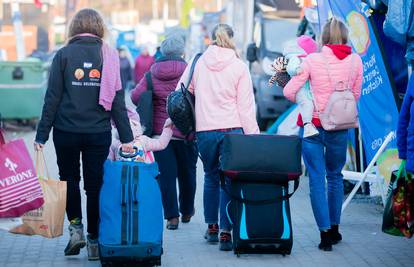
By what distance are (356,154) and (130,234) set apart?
4.46 metres

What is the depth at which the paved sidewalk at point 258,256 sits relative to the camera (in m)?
7.30

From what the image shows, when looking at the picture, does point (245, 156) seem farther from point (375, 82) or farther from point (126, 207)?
point (375, 82)

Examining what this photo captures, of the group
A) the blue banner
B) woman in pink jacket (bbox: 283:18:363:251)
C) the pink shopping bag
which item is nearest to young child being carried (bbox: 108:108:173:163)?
the pink shopping bag

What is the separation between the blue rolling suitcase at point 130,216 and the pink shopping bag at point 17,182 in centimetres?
50

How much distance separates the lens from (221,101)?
24.9 ft

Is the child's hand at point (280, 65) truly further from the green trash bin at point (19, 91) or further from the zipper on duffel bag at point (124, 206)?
the green trash bin at point (19, 91)

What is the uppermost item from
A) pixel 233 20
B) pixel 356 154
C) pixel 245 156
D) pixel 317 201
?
pixel 245 156

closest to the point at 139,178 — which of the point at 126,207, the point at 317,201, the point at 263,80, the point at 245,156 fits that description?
the point at 126,207

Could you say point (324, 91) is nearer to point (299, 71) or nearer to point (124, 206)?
point (299, 71)

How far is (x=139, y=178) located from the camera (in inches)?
272

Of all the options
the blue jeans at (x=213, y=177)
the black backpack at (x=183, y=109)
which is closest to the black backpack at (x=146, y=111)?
the black backpack at (x=183, y=109)

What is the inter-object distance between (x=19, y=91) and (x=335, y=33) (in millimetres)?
11636

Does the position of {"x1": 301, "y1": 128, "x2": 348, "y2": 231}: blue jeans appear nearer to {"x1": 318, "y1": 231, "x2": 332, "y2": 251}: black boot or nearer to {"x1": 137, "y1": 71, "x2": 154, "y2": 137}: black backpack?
{"x1": 318, "y1": 231, "x2": 332, "y2": 251}: black boot

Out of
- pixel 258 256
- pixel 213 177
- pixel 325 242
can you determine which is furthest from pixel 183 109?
pixel 325 242
